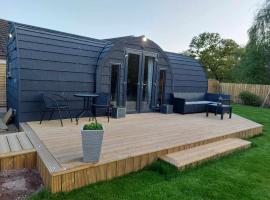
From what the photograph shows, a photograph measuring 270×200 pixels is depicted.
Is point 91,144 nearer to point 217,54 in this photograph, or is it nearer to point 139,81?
point 139,81

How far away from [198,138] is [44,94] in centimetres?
355

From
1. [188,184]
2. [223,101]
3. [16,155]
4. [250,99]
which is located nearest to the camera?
[188,184]

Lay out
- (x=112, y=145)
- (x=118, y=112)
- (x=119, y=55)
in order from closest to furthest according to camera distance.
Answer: (x=112, y=145) < (x=118, y=112) < (x=119, y=55)

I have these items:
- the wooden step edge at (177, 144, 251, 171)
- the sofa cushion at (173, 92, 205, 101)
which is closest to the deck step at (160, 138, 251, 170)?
the wooden step edge at (177, 144, 251, 171)

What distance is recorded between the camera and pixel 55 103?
4953mm

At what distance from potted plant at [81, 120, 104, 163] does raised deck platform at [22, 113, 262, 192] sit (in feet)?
0.33

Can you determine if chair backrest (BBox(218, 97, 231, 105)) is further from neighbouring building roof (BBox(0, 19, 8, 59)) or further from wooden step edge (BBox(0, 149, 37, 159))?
neighbouring building roof (BBox(0, 19, 8, 59))

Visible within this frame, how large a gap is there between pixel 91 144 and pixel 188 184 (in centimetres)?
138

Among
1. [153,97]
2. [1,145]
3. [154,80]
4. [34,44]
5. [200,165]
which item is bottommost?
[200,165]

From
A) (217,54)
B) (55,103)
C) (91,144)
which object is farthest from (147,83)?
(217,54)

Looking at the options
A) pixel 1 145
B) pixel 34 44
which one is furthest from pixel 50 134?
pixel 34 44

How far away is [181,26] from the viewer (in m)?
12.9

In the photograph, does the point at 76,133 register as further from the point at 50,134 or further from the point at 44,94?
the point at 44,94

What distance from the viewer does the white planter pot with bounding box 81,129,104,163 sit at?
262 cm
